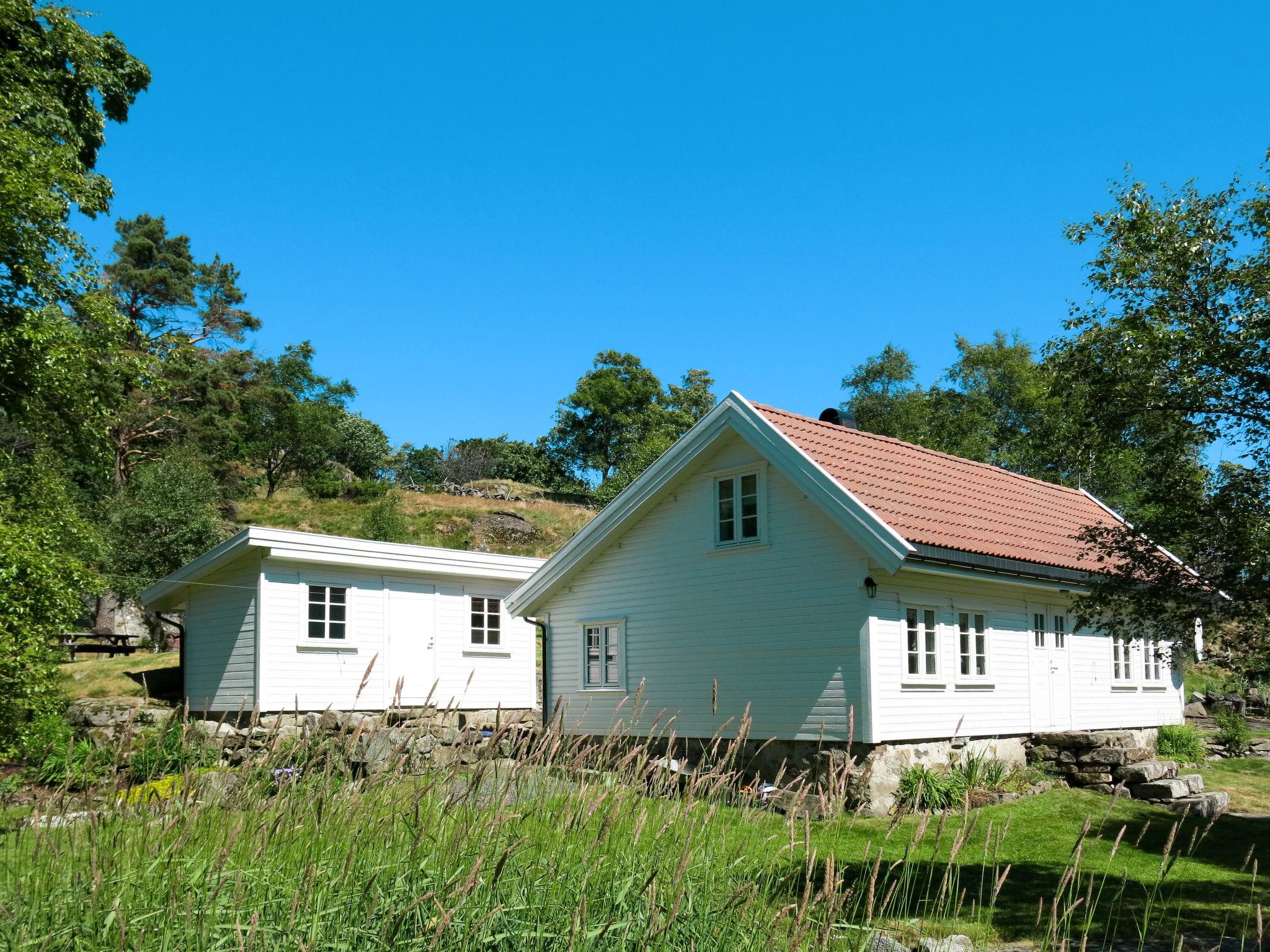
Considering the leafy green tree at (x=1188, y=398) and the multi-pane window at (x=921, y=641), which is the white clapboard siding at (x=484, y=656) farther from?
the leafy green tree at (x=1188, y=398)

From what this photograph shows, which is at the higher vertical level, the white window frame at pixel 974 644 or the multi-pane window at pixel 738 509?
the multi-pane window at pixel 738 509

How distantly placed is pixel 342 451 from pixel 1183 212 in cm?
5812

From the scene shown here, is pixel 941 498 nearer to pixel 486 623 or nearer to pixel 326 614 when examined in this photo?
pixel 486 623

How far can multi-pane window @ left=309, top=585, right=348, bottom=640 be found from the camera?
66.8 feet

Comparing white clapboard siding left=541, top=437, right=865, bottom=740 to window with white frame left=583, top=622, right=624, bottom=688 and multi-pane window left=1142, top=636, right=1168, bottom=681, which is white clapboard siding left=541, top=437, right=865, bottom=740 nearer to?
window with white frame left=583, top=622, right=624, bottom=688

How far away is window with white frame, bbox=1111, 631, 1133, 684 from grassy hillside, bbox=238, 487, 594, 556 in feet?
96.1

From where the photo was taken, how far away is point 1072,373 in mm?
10664

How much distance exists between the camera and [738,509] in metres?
16.7

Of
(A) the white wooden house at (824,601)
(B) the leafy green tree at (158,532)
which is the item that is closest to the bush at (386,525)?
(B) the leafy green tree at (158,532)

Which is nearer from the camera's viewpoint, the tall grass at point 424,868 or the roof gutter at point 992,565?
the tall grass at point 424,868

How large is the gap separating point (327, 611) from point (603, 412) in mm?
49812

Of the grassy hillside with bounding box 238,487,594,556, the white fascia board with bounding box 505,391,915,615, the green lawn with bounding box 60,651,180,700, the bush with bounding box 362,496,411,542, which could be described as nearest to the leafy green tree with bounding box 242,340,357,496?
the grassy hillside with bounding box 238,487,594,556

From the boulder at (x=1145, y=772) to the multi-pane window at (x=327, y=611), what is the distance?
46.6ft

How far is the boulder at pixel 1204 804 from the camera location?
13406mm
